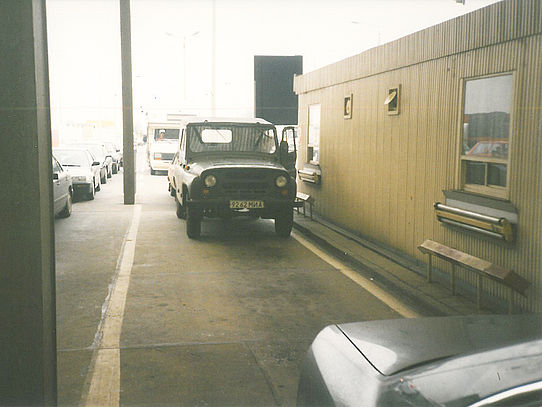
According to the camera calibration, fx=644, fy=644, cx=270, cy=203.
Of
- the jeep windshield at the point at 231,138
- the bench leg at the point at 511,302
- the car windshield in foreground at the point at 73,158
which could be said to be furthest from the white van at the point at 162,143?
the bench leg at the point at 511,302

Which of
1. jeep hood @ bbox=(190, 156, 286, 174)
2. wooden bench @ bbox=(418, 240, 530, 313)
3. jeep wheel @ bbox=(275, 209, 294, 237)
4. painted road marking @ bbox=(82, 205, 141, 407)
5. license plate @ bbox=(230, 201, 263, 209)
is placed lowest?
Result: painted road marking @ bbox=(82, 205, 141, 407)

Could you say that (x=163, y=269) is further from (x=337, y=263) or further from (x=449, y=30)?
(x=449, y=30)

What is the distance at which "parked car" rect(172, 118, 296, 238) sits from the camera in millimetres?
11070

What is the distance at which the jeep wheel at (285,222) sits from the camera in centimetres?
1154

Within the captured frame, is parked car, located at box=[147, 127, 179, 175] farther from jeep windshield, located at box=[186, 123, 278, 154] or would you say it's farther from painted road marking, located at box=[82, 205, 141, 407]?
painted road marking, located at box=[82, 205, 141, 407]

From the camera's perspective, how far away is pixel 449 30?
7684 millimetres

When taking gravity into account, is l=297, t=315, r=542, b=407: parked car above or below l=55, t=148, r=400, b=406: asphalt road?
above

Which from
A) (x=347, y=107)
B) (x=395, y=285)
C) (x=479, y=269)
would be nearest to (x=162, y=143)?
(x=347, y=107)

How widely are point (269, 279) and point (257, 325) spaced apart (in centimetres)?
207

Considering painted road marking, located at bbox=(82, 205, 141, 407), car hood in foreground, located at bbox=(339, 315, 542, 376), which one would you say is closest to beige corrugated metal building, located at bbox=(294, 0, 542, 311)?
car hood in foreground, located at bbox=(339, 315, 542, 376)

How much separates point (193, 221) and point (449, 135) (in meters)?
5.11

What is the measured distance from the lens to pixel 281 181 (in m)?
11.3

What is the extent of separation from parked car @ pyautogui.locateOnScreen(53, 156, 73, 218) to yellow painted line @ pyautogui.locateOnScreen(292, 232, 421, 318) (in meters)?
5.21

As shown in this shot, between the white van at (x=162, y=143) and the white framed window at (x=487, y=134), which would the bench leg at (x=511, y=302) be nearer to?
the white framed window at (x=487, y=134)
